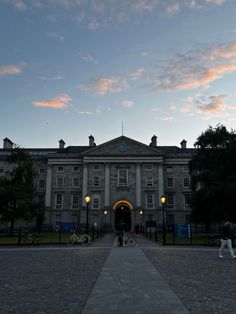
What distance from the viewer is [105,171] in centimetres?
7044

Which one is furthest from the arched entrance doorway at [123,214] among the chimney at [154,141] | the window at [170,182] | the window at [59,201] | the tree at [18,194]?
the tree at [18,194]

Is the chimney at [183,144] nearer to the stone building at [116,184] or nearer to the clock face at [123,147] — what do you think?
the stone building at [116,184]

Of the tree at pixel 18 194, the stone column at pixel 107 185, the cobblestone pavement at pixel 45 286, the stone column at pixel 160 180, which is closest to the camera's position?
the cobblestone pavement at pixel 45 286

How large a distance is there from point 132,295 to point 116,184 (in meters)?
61.3

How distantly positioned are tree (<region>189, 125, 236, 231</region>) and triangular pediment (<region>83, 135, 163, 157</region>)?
76.7 feet

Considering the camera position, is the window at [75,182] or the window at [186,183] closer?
the window at [186,183]

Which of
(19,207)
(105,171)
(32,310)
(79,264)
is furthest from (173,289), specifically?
(105,171)

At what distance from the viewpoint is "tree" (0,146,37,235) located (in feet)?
159

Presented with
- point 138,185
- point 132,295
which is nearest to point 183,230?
point 132,295

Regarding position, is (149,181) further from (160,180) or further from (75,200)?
(75,200)

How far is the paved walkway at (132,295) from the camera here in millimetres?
7254

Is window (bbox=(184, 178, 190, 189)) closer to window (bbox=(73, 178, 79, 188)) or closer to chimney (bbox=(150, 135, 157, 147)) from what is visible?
chimney (bbox=(150, 135, 157, 147))

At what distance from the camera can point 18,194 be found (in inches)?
1906

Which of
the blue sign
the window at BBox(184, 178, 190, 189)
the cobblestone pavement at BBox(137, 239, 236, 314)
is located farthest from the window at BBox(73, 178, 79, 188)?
the cobblestone pavement at BBox(137, 239, 236, 314)
